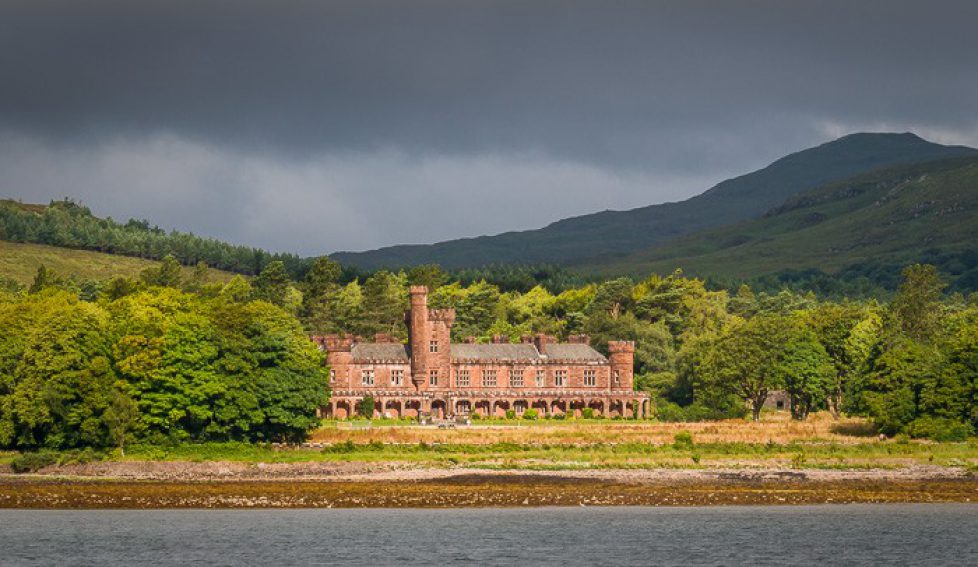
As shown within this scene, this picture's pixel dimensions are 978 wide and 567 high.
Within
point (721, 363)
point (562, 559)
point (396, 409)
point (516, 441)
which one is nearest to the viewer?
point (562, 559)

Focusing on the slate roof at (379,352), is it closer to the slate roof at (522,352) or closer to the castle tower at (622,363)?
the slate roof at (522,352)

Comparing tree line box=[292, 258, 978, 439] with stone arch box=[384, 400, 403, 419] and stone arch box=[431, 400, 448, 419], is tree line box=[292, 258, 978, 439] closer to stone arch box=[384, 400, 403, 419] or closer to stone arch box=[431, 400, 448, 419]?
stone arch box=[431, 400, 448, 419]

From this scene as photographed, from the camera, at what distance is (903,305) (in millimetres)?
120688

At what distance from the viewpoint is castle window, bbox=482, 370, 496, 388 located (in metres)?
134

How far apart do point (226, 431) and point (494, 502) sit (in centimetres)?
2349

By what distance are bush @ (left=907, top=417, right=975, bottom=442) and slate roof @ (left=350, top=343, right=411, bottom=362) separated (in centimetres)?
Answer: 5347

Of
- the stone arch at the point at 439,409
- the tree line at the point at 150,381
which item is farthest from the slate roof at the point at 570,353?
the tree line at the point at 150,381

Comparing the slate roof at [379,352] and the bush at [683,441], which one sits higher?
the slate roof at [379,352]

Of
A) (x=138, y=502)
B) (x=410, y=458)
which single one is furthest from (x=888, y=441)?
(x=138, y=502)

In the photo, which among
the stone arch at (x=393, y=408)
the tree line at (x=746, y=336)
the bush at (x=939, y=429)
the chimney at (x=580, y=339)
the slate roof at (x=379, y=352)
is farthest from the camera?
the chimney at (x=580, y=339)

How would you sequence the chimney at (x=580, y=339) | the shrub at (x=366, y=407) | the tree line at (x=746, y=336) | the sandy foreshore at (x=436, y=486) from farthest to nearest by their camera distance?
the chimney at (x=580, y=339), the shrub at (x=366, y=407), the tree line at (x=746, y=336), the sandy foreshore at (x=436, y=486)

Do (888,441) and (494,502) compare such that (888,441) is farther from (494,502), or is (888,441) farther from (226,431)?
(226,431)

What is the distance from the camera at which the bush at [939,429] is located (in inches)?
3521

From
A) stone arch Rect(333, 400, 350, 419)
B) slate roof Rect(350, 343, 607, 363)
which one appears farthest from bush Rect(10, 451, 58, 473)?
slate roof Rect(350, 343, 607, 363)
